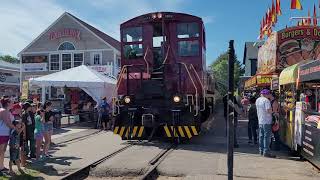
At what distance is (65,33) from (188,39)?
30.5 meters

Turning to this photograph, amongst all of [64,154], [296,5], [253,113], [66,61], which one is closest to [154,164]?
[64,154]

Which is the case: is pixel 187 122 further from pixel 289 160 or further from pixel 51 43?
pixel 51 43

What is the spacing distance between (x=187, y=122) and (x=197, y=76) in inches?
64.9

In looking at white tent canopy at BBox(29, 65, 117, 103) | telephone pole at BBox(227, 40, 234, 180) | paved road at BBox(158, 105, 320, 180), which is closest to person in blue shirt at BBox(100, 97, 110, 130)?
white tent canopy at BBox(29, 65, 117, 103)

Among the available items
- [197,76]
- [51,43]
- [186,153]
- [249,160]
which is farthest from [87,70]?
[51,43]

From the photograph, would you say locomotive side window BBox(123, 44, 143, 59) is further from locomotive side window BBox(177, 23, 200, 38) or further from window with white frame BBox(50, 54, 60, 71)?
window with white frame BBox(50, 54, 60, 71)

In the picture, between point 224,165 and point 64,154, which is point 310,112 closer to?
point 224,165

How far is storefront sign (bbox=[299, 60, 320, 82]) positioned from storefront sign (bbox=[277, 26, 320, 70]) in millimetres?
10965

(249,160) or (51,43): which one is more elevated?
(51,43)

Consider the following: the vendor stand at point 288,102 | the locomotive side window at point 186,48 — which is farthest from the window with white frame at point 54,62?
the vendor stand at point 288,102

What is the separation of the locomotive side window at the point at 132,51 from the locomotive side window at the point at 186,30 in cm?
145

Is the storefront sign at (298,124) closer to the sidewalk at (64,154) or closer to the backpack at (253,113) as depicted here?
the backpack at (253,113)

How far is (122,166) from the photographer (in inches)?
406

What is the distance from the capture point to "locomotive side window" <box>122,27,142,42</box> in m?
15.9
